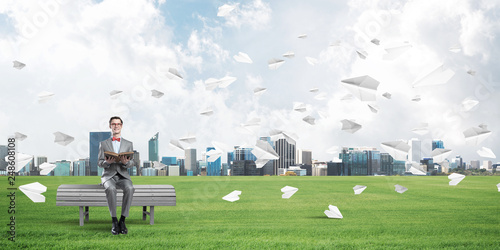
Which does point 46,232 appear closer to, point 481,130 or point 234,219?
point 234,219

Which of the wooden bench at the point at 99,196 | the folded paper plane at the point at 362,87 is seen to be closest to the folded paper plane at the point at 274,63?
the folded paper plane at the point at 362,87

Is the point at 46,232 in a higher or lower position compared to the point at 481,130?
lower

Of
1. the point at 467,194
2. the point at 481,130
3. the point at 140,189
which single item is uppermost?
the point at 481,130

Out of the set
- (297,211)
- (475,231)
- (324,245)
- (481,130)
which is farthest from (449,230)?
(481,130)

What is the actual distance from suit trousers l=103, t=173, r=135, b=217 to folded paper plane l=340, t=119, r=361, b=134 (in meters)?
5.30

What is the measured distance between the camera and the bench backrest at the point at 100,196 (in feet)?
23.8

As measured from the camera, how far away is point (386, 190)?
50.9 feet

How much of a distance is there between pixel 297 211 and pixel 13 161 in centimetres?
574

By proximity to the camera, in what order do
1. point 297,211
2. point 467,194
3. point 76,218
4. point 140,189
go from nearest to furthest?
point 140,189 < point 76,218 < point 297,211 < point 467,194

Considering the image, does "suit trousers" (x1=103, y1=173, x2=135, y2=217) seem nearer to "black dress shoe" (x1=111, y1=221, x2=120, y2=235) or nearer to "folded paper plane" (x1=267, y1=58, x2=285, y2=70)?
"black dress shoe" (x1=111, y1=221, x2=120, y2=235)

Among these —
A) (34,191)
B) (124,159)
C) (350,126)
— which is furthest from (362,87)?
(34,191)

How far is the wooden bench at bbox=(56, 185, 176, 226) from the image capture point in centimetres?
726

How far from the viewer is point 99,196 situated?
7.27m

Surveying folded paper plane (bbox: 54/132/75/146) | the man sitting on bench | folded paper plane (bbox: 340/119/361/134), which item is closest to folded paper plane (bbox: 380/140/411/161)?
folded paper plane (bbox: 340/119/361/134)
